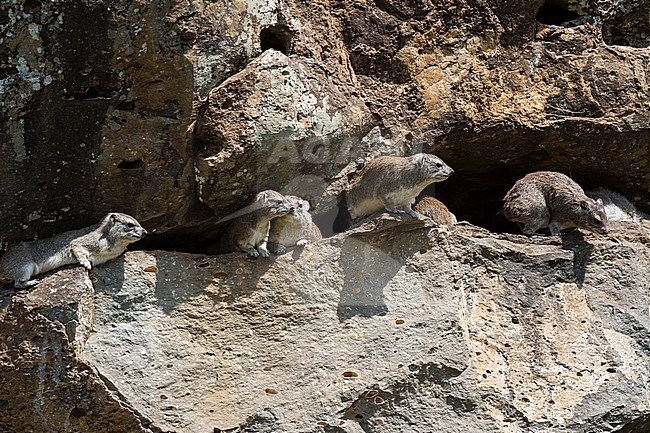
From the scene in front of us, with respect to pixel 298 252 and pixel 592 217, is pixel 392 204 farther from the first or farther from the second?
pixel 592 217

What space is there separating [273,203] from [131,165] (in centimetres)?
126

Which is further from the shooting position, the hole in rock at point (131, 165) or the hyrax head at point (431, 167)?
the hyrax head at point (431, 167)

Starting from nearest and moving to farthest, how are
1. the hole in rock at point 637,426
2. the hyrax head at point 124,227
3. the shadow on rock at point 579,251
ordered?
the hyrax head at point 124,227 < the hole in rock at point 637,426 < the shadow on rock at point 579,251

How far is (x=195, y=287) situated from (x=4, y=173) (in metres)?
1.82

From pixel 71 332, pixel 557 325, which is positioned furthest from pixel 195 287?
pixel 557 325

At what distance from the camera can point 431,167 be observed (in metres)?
9.41

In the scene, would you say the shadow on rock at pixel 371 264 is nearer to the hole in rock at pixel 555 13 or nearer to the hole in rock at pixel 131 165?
the hole in rock at pixel 131 165

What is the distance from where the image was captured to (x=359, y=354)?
8.83 meters

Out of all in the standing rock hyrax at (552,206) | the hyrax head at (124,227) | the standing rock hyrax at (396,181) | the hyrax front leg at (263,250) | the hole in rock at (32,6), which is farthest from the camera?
the standing rock hyrax at (552,206)

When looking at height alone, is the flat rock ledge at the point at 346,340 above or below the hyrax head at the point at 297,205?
below

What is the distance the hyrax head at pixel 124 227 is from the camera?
8430mm

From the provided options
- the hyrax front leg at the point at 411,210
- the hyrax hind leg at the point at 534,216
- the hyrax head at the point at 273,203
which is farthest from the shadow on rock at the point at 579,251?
the hyrax head at the point at 273,203

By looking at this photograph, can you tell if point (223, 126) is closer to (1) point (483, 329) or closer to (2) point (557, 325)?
(1) point (483, 329)

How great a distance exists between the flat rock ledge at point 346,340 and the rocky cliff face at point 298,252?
2cm
